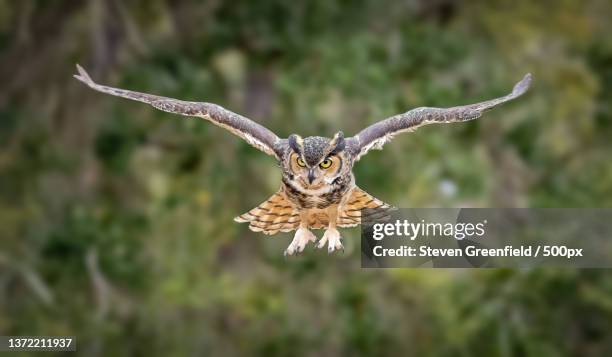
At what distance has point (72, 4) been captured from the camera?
11.3m

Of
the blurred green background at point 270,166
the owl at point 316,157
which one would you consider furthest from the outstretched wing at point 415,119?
the blurred green background at point 270,166

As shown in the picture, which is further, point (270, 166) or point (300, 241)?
point (270, 166)

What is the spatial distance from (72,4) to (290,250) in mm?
7880

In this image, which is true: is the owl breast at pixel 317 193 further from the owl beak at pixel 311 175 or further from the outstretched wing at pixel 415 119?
the outstretched wing at pixel 415 119

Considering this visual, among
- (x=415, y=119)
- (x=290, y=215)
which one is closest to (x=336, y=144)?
(x=415, y=119)

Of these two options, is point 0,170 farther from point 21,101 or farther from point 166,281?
point 166,281

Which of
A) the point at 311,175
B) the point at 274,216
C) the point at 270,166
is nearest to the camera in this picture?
the point at 311,175

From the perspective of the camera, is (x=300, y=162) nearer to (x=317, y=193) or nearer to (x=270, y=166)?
(x=317, y=193)

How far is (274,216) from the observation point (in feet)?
14.6

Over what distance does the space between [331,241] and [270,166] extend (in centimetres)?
796

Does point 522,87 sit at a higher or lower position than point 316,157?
higher

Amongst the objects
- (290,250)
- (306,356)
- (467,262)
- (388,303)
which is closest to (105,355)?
(306,356)

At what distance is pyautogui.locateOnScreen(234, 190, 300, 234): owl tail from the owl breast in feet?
0.29

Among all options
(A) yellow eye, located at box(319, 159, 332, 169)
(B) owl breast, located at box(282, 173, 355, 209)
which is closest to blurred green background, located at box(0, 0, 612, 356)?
(B) owl breast, located at box(282, 173, 355, 209)
